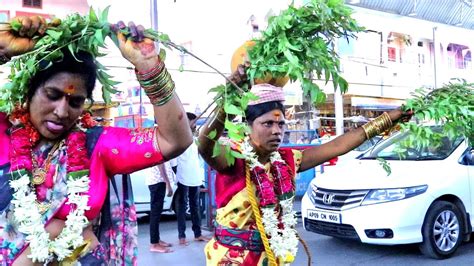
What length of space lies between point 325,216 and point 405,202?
102 cm

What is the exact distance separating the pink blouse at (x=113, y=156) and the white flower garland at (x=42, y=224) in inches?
1.6

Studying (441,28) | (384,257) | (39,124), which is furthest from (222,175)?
(441,28)

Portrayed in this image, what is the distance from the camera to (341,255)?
6.65 meters

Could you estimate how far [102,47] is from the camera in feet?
5.85

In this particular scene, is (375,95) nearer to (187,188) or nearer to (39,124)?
(187,188)

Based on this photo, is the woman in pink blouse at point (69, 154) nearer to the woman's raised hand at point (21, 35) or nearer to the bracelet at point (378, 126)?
the woman's raised hand at point (21, 35)

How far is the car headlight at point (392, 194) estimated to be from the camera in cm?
618

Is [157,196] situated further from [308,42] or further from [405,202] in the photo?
[308,42]

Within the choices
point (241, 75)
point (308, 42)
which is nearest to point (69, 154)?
point (241, 75)

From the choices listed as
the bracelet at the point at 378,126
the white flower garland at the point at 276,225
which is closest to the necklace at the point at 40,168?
the white flower garland at the point at 276,225

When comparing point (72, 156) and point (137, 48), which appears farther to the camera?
point (72, 156)

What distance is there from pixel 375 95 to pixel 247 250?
64.7 feet

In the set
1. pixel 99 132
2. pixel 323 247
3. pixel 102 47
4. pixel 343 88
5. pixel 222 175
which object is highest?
pixel 102 47

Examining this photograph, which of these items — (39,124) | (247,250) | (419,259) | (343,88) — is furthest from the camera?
(419,259)
